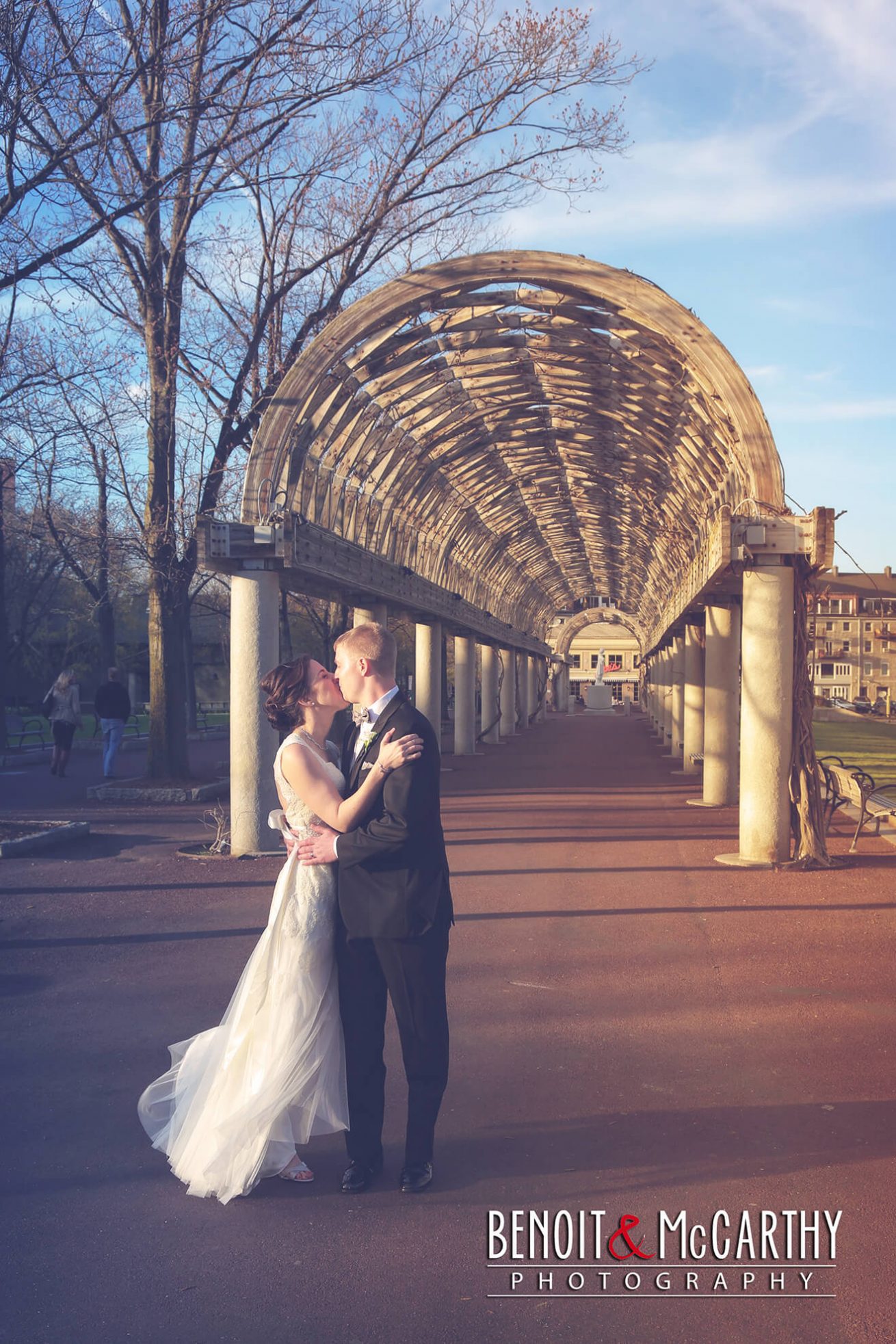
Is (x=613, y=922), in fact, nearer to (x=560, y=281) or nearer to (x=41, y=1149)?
(x=41, y=1149)

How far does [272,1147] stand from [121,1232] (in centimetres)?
60

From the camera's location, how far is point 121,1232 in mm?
3961

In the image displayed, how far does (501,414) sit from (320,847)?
16274mm

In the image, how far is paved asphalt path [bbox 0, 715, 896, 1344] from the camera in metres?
3.51

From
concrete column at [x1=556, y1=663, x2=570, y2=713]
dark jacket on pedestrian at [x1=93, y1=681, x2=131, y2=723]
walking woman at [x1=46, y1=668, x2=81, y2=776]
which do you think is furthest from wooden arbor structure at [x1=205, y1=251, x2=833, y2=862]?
concrete column at [x1=556, y1=663, x2=570, y2=713]

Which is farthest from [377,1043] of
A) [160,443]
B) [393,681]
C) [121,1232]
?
[160,443]

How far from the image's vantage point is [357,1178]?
14.2 ft

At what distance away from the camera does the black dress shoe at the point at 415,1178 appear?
167 inches

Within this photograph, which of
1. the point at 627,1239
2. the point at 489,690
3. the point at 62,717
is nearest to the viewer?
the point at 627,1239

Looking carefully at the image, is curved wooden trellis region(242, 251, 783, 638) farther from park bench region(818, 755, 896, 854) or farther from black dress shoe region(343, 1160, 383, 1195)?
black dress shoe region(343, 1160, 383, 1195)

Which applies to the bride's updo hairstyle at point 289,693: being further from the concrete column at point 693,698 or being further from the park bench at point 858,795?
the concrete column at point 693,698

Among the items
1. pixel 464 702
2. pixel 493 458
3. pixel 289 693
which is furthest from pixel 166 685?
pixel 289 693

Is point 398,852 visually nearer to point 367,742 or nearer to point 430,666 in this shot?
point 367,742

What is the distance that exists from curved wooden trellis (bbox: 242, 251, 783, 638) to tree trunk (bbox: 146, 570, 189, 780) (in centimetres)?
307
